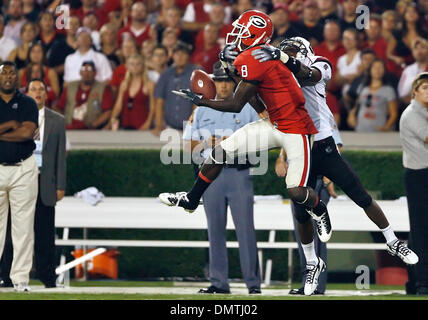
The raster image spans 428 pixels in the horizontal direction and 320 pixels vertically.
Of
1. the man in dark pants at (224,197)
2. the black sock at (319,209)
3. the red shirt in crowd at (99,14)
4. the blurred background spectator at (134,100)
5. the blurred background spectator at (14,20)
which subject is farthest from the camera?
the red shirt in crowd at (99,14)

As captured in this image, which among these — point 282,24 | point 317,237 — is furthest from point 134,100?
point 317,237

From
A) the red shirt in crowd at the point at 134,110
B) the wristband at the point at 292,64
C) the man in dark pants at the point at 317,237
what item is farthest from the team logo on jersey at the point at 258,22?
the red shirt in crowd at the point at 134,110

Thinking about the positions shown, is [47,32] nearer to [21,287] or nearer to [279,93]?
[21,287]

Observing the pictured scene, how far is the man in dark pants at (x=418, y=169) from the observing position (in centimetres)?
988

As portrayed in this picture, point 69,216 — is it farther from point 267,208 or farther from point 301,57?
point 301,57

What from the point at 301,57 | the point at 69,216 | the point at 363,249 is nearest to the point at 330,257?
the point at 363,249

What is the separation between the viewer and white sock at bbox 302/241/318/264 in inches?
364

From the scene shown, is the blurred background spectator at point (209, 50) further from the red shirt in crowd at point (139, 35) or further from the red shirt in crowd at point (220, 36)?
the red shirt in crowd at point (139, 35)

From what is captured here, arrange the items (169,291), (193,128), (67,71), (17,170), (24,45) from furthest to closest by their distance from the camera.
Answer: (24,45) < (67,71) < (193,128) < (169,291) < (17,170)

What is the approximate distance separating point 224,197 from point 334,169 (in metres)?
1.91

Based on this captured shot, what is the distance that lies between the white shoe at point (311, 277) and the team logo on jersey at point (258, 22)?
2120 mm

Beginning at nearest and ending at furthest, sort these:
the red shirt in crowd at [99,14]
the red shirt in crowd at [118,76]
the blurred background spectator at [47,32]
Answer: the red shirt in crowd at [118,76], the blurred background spectator at [47,32], the red shirt in crowd at [99,14]

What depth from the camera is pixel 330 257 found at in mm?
12055

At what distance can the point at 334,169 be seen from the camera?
878cm
